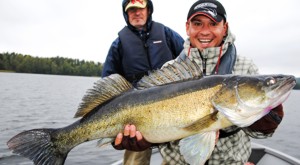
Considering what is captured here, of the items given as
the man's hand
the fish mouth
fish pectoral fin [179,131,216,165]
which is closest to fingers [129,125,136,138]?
the man's hand

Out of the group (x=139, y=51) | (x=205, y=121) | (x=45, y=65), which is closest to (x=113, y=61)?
(x=139, y=51)

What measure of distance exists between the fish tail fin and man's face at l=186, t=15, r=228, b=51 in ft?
6.91

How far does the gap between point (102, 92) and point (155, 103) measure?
774 mm

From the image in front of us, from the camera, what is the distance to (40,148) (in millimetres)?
3842

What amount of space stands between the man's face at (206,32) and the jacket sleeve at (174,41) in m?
2.03

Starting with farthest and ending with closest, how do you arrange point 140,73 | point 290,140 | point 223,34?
point 290,140
point 140,73
point 223,34

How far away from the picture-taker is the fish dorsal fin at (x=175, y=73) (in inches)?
134

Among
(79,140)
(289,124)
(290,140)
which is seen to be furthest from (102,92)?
(289,124)

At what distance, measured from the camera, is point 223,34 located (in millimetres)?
4070

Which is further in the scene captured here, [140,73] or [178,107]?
[140,73]

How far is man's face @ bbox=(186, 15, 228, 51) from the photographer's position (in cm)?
396

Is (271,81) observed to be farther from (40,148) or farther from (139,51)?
(139,51)

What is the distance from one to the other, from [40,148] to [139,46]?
9.18ft

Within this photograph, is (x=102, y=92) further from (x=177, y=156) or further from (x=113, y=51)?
(x=113, y=51)
